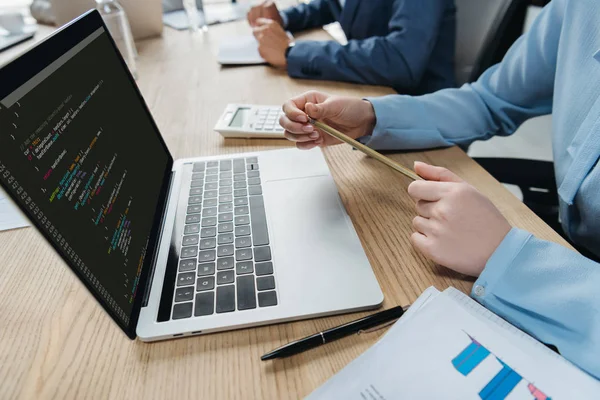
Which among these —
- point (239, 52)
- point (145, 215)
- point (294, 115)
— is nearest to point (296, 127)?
point (294, 115)

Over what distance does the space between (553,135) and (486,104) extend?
5.2 inches

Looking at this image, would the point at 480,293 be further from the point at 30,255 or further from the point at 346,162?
the point at 30,255

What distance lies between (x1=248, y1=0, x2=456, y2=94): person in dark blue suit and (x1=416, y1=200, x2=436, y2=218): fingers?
52 centimetres

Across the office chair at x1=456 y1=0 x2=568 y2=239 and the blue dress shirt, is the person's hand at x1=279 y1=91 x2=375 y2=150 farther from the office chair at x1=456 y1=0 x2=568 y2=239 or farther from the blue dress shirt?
the office chair at x1=456 y1=0 x2=568 y2=239

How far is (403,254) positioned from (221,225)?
226 mm

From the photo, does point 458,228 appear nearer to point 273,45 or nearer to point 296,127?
point 296,127

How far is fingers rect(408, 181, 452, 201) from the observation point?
45cm

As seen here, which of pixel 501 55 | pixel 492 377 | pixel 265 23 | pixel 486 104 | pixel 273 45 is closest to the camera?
pixel 492 377

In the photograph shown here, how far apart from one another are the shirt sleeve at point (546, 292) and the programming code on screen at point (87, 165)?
0.35m

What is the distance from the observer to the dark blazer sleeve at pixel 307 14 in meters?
Answer: 1.36

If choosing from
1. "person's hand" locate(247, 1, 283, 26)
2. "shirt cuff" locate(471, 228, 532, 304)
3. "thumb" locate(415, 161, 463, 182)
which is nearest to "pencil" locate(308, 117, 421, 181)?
"thumb" locate(415, 161, 463, 182)

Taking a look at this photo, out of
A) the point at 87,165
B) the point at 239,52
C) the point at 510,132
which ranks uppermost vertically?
the point at 87,165

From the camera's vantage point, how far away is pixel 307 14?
137 cm

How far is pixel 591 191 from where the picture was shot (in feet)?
1.69
